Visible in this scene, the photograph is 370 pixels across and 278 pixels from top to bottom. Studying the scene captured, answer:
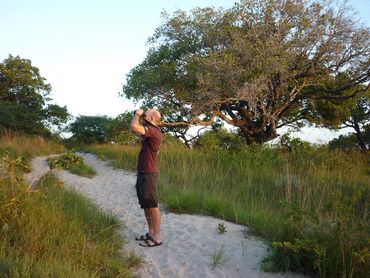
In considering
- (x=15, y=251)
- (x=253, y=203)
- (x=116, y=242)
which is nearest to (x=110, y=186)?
(x=253, y=203)

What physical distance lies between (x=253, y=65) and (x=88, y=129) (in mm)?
19096

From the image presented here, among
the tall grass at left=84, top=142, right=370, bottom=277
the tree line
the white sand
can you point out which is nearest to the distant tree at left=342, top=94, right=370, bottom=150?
the tree line

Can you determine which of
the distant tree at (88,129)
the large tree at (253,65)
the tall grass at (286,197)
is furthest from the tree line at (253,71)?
the distant tree at (88,129)

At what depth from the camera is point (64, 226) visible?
5.12 m

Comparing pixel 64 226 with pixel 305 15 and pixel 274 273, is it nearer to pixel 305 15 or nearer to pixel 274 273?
pixel 274 273

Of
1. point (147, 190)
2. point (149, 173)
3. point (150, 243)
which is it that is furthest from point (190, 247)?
point (149, 173)

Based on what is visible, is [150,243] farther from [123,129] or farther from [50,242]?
[123,129]

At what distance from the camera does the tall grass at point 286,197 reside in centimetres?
452

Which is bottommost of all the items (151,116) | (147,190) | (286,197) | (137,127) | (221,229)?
(221,229)

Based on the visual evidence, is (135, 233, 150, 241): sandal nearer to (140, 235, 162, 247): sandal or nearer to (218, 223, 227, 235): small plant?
(140, 235, 162, 247): sandal

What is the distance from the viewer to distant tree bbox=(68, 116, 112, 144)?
2998 cm

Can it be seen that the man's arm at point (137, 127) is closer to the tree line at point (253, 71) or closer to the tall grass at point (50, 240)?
the tall grass at point (50, 240)

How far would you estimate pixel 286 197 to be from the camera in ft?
22.0

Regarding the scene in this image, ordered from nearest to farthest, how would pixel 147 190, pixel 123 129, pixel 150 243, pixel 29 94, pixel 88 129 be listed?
1. pixel 147 190
2. pixel 150 243
3. pixel 123 129
4. pixel 29 94
5. pixel 88 129
